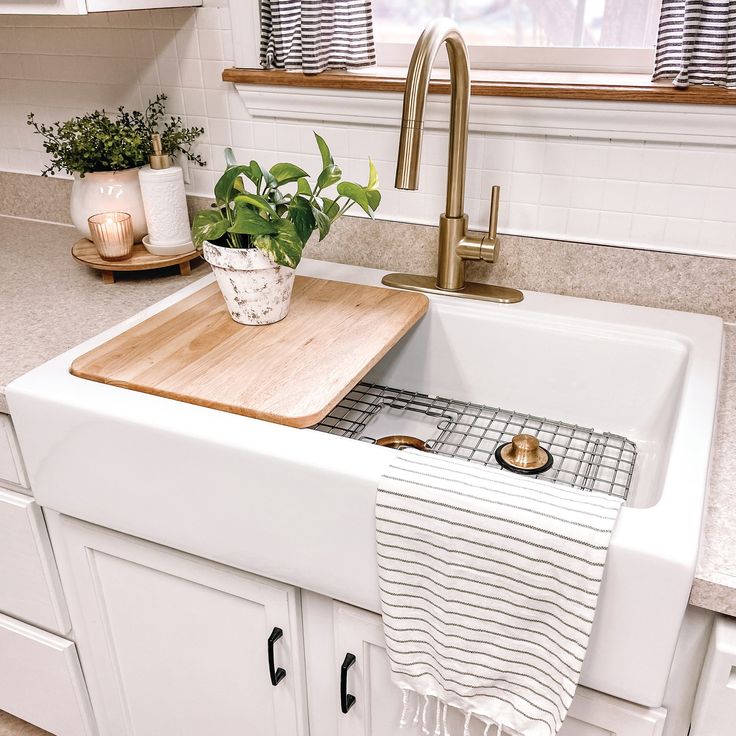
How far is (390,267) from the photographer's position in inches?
56.3

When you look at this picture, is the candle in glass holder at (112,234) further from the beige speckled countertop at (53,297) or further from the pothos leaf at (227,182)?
the pothos leaf at (227,182)

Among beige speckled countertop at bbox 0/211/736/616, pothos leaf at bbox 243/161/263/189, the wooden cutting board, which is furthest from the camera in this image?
beige speckled countertop at bbox 0/211/736/616

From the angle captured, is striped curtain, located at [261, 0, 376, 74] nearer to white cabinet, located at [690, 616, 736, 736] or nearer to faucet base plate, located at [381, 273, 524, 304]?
faucet base plate, located at [381, 273, 524, 304]

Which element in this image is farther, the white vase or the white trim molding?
the white vase

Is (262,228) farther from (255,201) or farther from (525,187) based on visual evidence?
(525,187)

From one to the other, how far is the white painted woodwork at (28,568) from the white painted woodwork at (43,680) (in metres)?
0.03

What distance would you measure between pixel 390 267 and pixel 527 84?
16.3 inches

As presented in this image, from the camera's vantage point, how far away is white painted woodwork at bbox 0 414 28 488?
1087 mm

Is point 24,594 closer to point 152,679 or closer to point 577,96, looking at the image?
point 152,679

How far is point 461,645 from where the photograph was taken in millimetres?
813

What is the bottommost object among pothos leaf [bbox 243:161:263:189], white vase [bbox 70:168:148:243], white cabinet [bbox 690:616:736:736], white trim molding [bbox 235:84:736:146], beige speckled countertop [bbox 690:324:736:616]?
white cabinet [bbox 690:616:736:736]

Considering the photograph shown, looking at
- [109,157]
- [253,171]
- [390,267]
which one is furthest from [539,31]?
[109,157]

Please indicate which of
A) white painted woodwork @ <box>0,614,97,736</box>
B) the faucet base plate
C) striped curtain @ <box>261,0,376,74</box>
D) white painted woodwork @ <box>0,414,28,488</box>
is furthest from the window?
white painted woodwork @ <box>0,614,97,736</box>

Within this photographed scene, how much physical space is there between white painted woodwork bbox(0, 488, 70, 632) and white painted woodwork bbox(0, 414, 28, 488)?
35mm
